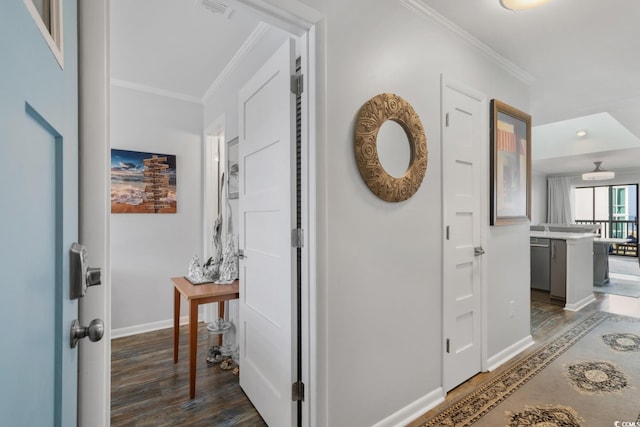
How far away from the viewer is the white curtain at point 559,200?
29.1 feet

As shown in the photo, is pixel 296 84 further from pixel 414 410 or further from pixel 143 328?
pixel 143 328

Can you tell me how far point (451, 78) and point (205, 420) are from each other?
272 centimetres

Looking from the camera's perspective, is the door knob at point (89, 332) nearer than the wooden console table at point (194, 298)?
Yes

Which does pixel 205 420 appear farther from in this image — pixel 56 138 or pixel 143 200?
pixel 143 200

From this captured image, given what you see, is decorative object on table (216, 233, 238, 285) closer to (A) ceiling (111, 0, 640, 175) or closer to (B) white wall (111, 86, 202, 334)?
(B) white wall (111, 86, 202, 334)

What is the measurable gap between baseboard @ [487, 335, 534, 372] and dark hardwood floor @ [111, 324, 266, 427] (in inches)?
71.3

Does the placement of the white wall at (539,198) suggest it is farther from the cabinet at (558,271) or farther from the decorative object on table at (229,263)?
the decorative object on table at (229,263)

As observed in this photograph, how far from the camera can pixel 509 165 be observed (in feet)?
8.39

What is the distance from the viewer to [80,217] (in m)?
0.93

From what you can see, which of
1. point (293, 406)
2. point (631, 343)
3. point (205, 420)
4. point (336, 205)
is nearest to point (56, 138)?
point (336, 205)

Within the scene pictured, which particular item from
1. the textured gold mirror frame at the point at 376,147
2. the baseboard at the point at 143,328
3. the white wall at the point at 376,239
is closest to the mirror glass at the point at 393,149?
the textured gold mirror frame at the point at 376,147

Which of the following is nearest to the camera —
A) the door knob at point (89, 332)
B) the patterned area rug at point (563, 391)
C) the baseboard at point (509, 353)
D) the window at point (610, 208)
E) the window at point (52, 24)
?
the window at point (52, 24)

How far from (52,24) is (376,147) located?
4.33 ft

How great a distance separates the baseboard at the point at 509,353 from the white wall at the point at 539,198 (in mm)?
7545
